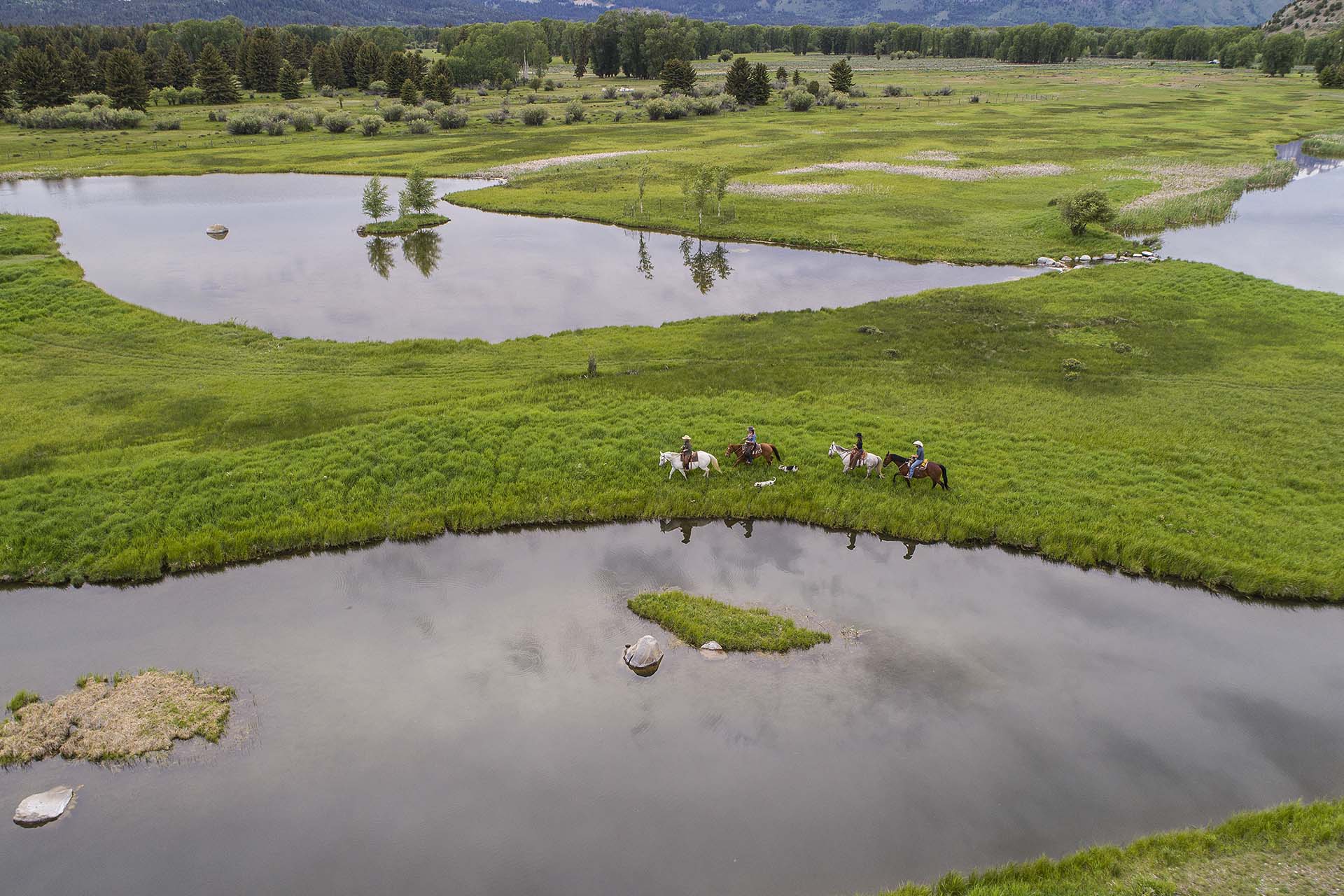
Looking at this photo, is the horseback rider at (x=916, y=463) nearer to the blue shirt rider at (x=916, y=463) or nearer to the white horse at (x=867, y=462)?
the blue shirt rider at (x=916, y=463)

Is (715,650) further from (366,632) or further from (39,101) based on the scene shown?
(39,101)

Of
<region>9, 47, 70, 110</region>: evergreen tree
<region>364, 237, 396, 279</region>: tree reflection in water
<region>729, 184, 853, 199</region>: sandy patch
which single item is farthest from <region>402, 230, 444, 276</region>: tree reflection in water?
<region>9, 47, 70, 110</region>: evergreen tree

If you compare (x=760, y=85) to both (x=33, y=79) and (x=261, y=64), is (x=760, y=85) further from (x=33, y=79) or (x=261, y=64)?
(x=33, y=79)

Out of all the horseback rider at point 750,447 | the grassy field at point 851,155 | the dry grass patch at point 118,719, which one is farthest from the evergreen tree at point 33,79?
the horseback rider at point 750,447

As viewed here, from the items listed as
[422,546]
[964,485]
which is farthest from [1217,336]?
[422,546]

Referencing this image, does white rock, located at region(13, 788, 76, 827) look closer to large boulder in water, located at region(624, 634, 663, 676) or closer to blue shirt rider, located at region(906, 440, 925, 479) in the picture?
large boulder in water, located at region(624, 634, 663, 676)

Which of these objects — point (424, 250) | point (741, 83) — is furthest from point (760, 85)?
point (424, 250)
